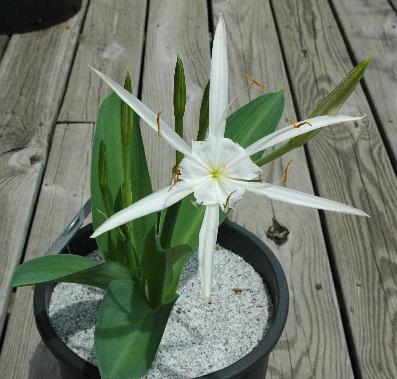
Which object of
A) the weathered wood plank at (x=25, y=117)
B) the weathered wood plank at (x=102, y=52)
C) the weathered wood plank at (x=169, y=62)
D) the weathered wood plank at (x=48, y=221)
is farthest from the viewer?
the weathered wood plank at (x=102, y=52)

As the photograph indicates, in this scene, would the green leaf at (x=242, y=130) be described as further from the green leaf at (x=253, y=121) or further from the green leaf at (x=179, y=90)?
the green leaf at (x=179, y=90)

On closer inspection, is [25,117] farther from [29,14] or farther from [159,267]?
[159,267]

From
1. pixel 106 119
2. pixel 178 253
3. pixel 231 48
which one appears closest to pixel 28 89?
pixel 231 48

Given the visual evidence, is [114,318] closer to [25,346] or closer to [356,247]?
[25,346]

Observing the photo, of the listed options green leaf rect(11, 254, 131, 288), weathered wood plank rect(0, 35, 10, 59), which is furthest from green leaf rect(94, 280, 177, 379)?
weathered wood plank rect(0, 35, 10, 59)

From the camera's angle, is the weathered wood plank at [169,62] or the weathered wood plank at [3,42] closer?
the weathered wood plank at [169,62]

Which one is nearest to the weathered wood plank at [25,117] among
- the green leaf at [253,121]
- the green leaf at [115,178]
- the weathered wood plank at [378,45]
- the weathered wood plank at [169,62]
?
the weathered wood plank at [169,62]
